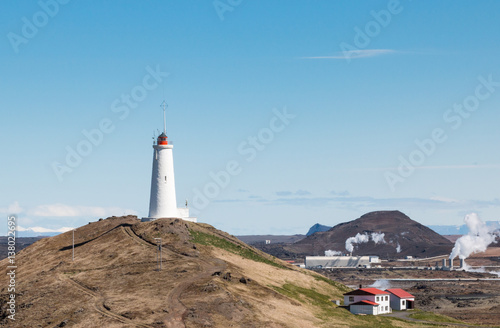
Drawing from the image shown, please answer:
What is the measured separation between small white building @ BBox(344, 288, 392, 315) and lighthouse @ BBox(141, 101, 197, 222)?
126 ft

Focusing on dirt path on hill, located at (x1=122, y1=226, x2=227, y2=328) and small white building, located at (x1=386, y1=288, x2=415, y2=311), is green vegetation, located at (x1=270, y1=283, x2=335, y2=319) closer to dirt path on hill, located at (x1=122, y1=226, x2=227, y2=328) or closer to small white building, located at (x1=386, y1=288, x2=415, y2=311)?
dirt path on hill, located at (x1=122, y1=226, x2=227, y2=328)

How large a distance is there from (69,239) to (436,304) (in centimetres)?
8950

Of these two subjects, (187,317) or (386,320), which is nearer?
(187,317)

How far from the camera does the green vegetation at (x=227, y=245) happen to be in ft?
423

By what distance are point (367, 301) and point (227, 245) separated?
3098cm

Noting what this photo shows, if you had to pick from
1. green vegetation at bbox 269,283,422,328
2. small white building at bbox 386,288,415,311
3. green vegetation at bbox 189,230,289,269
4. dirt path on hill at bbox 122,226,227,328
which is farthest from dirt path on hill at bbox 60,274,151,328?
small white building at bbox 386,288,415,311

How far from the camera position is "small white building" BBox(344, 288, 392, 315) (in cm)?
11431

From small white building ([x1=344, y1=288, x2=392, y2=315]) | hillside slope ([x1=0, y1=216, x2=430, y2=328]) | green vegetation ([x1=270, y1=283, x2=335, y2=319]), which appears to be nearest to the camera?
hillside slope ([x1=0, y1=216, x2=430, y2=328])

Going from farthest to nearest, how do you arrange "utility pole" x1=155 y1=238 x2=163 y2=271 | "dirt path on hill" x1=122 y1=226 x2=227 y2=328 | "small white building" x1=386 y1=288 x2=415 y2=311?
"small white building" x1=386 y1=288 x2=415 y2=311 → "utility pole" x1=155 y1=238 x2=163 y2=271 → "dirt path on hill" x1=122 y1=226 x2=227 y2=328

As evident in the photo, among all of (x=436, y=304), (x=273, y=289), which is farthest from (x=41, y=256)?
(x=436, y=304)

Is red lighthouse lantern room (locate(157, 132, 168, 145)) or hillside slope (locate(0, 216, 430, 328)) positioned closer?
hillside slope (locate(0, 216, 430, 328))

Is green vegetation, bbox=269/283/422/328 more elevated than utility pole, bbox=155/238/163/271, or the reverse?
utility pole, bbox=155/238/163/271

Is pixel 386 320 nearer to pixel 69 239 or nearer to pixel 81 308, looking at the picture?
pixel 81 308

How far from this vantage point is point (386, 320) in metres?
109
